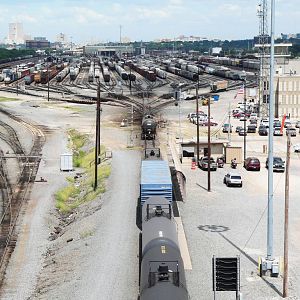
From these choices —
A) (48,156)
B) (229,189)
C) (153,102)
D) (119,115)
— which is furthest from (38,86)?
(229,189)

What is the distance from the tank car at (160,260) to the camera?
20188 mm

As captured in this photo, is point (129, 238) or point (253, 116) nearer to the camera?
point (129, 238)

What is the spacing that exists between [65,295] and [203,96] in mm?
109686

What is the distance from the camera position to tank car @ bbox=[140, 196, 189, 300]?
20.2 metres

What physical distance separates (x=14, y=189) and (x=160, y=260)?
3276cm

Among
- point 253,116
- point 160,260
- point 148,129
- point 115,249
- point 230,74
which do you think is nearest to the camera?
point 160,260

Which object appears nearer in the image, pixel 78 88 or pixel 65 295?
pixel 65 295

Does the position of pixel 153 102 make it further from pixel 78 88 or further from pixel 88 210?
pixel 88 210

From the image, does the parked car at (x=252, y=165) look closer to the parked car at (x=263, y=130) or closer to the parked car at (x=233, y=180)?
the parked car at (x=233, y=180)

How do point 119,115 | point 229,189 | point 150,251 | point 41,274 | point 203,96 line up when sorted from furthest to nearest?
point 203,96, point 119,115, point 229,189, point 41,274, point 150,251

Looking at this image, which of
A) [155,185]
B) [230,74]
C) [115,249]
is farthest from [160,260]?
[230,74]

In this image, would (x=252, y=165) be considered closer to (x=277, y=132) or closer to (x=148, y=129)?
(x=148, y=129)

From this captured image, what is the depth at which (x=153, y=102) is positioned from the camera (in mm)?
126125

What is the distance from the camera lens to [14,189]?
5312 centimetres
